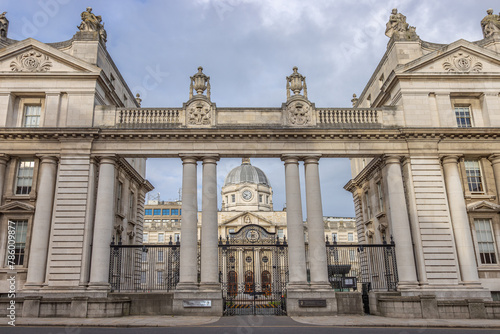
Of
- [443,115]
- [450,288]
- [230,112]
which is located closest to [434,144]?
[443,115]

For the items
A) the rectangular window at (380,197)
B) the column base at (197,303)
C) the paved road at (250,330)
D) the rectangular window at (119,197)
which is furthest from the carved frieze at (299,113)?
the rectangular window at (119,197)

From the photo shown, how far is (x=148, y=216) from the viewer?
109m

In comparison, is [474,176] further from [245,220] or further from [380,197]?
[245,220]

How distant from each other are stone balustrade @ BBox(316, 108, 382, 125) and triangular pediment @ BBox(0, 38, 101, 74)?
14.6m

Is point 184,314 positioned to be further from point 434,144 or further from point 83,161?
point 434,144

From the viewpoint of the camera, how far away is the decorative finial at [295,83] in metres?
27.2

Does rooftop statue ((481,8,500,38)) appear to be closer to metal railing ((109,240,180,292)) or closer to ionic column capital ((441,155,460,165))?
ionic column capital ((441,155,460,165))

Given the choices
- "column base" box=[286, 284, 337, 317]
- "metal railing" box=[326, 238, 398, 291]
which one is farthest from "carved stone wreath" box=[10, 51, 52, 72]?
"metal railing" box=[326, 238, 398, 291]

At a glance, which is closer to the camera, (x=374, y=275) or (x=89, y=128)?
(x=89, y=128)

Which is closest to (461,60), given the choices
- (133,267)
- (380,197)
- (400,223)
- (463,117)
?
(463,117)

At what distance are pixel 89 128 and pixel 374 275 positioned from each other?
2232 cm

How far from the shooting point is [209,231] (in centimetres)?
2430

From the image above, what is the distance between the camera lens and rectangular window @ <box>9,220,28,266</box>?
24.3 metres

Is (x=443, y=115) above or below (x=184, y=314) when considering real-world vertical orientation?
above
